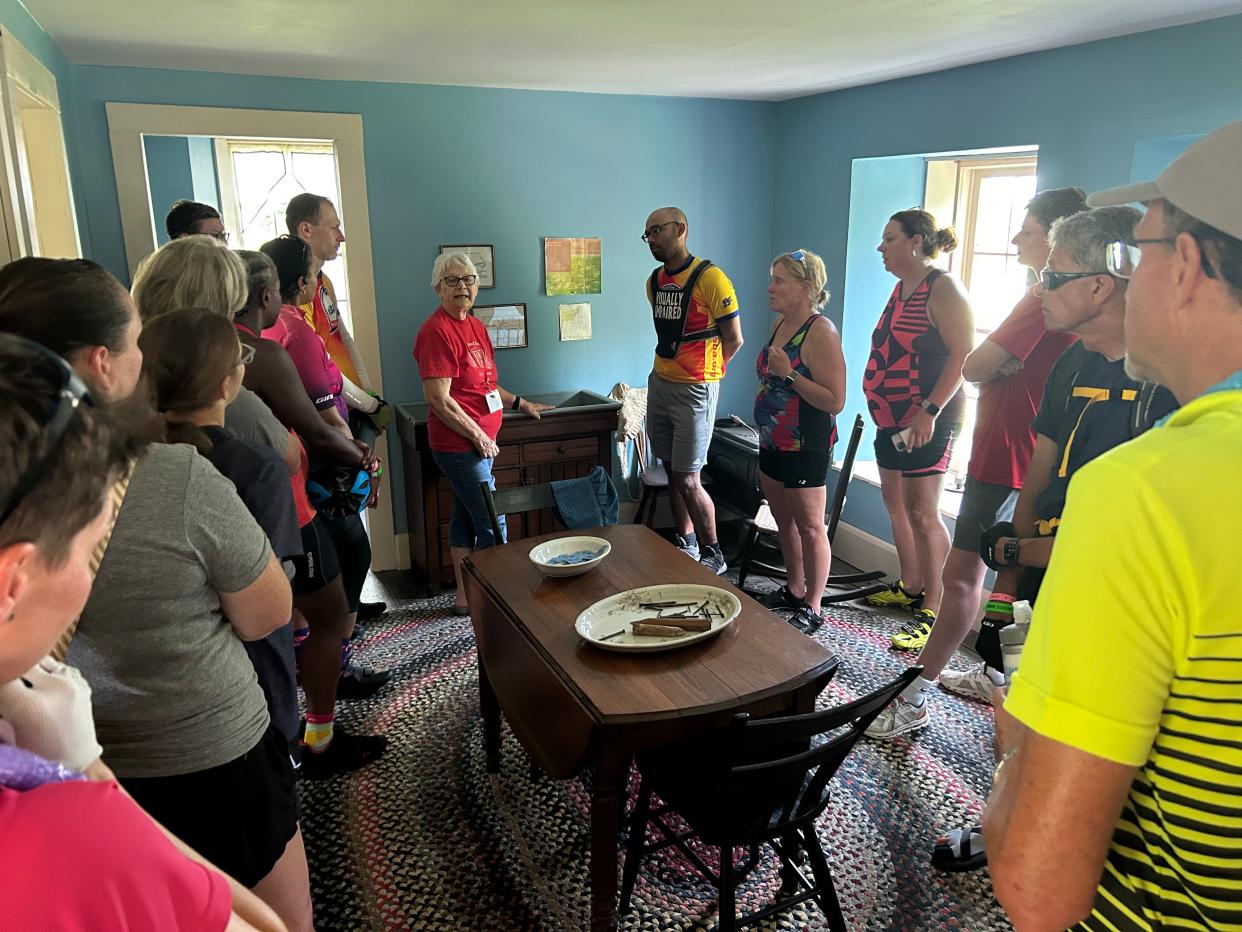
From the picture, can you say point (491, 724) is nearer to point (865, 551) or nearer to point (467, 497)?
point (467, 497)

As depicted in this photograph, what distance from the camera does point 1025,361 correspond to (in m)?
2.63

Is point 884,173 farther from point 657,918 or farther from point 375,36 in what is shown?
point 657,918

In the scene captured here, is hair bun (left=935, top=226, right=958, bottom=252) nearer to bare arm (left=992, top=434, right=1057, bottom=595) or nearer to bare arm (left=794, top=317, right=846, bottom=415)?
bare arm (left=794, top=317, right=846, bottom=415)

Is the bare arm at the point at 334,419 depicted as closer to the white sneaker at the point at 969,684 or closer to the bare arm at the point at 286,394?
the bare arm at the point at 286,394

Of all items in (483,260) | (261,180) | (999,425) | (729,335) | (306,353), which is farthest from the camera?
(261,180)

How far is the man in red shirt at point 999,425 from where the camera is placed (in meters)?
2.57

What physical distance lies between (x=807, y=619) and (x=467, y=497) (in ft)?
5.18

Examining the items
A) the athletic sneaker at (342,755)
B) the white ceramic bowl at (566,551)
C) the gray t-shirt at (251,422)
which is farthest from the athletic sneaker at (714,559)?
the gray t-shirt at (251,422)

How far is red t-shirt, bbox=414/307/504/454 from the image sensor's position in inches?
132

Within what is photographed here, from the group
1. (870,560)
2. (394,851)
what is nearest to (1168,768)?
(394,851)

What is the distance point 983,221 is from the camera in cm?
407

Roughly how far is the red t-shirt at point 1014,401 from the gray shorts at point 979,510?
3 centimetres

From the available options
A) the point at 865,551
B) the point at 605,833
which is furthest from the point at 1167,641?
the point at 865,551

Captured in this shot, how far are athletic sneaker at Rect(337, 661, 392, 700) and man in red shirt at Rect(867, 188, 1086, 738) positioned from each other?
182cm
